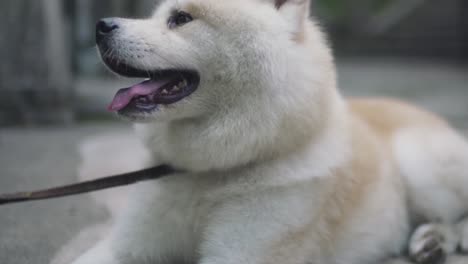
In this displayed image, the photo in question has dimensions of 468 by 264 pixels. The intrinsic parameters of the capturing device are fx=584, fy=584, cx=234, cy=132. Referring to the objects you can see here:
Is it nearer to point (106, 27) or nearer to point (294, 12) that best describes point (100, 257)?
point (106, 27)

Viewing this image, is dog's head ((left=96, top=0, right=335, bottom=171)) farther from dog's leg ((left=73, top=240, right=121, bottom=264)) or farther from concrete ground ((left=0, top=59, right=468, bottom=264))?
concrete ground ((left=0, top=59, right=468, bottom=264))

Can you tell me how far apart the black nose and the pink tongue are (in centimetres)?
24

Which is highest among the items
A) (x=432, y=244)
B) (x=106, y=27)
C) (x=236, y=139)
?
(x=106, y=27)

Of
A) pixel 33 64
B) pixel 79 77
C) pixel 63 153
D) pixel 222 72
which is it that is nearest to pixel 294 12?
pixel 222 72

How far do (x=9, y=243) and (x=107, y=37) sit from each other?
45.7 inches

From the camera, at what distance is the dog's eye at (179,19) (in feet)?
7.94

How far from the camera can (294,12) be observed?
245 centimetres

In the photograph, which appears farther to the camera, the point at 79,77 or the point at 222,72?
the point at 79,77

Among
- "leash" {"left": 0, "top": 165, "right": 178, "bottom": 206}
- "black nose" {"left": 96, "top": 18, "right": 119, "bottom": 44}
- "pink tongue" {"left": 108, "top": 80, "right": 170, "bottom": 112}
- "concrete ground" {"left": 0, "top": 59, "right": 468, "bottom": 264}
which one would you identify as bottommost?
"concrete ground" {"left": 0, "top": 59, "right": 468, "bottom": 264}

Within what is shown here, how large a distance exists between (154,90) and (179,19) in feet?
1.05

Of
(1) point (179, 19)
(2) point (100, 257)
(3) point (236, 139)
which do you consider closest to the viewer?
(3) point (236, 139)

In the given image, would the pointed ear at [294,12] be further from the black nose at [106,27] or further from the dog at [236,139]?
the black nose at [106,27]

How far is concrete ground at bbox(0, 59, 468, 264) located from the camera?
9.61 feet

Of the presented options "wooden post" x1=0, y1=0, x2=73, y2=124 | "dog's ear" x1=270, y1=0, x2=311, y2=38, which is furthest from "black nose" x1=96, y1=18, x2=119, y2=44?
"wooden post" x1=0, y1=0, x2=73, y2=124
